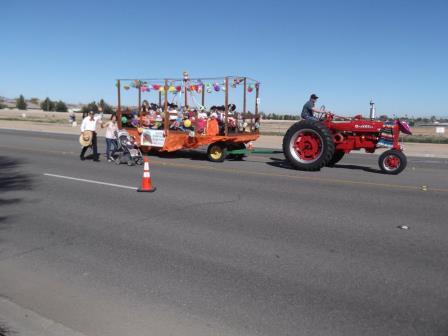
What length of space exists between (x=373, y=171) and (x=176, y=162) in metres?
5.95

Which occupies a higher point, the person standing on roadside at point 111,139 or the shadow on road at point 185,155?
the person standing on roadside at point 111,139

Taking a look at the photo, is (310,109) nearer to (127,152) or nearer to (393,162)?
(393,162)

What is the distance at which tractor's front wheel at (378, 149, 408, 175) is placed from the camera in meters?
11.6

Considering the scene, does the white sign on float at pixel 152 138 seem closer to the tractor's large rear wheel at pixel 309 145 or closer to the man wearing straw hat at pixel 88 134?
the man wearing straw hat at pixel 88 134

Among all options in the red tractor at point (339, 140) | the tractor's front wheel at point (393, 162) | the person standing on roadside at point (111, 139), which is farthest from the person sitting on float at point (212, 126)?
the tractor's front wheel at point (393, 162)

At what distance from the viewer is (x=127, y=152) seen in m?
13.8

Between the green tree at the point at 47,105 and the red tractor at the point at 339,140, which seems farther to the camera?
the green tree at the point at 47,105

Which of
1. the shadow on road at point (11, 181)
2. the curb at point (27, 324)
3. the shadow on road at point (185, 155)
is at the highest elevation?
the shadow on road at point (185, 155)

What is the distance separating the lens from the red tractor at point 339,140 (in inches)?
456

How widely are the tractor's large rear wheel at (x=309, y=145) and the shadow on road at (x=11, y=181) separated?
672 centimetres

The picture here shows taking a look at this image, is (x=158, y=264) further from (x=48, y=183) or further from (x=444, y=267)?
(x=48, y=183)

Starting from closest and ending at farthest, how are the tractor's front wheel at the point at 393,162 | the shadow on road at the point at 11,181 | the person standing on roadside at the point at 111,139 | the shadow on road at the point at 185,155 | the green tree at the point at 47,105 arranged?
the shadow on road at the point at 11,181 < the tractor's front wheel at the point at 393,162 < the person standing on roadside at the point at 111,139 < the shadow on road at the point at 185,155 < the green tree at the point at 47,105

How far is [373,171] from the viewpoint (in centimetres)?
1235

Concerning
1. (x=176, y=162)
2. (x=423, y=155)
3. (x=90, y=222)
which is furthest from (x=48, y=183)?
(x=423, y=155)
